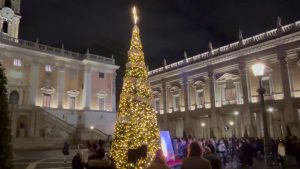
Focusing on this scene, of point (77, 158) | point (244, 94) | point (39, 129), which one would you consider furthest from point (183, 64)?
point (77, 158)

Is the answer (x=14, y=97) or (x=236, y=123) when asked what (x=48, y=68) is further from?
(x=236, y=123)

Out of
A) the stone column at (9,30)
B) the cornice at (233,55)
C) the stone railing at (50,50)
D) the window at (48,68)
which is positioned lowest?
the window at (48,68)

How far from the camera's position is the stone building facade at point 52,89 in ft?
102

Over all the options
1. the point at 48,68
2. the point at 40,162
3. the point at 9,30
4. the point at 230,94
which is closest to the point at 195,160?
the point at 40,162

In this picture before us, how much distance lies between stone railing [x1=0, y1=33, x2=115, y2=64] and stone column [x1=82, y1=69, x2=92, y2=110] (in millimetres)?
2437

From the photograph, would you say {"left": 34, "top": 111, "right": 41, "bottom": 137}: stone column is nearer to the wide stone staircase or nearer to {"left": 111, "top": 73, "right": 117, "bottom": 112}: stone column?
the wide stone staircase

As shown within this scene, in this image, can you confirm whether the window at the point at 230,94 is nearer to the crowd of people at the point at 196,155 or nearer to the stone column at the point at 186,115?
the stone column at the point at 186,115

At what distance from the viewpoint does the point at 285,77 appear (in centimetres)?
2853

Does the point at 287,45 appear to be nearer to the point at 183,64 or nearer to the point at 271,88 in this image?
the point at 271,88

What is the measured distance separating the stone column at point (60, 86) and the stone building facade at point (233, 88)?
14.9 metres

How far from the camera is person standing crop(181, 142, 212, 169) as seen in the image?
14.9 ft

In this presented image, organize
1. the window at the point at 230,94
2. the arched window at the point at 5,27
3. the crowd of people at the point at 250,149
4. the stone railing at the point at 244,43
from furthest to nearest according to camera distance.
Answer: the arched window at the point at 5,27 → the window at the point at 230,94 → the stone railing at the point at 244,43 → the crowd of people at the point at 250,149

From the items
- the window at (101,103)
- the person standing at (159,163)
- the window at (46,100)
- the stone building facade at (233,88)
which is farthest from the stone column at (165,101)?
the person standing at (159,163)

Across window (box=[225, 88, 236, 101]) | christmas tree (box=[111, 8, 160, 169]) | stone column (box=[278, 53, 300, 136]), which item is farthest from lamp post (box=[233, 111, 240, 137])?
christmas tree (box=[111, 8, 160, 169])
